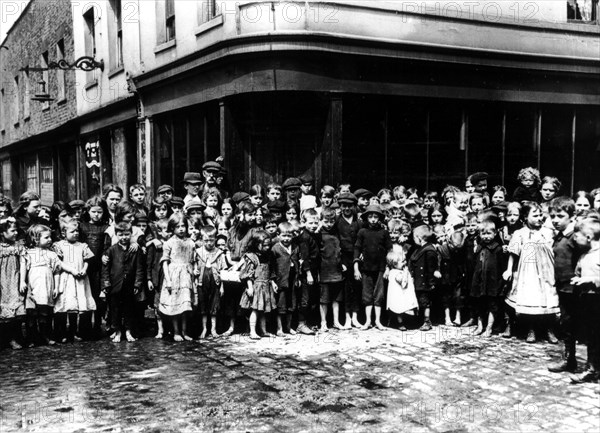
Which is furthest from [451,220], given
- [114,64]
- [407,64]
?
[114,64]

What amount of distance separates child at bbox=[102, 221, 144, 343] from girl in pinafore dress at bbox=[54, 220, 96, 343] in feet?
0.77

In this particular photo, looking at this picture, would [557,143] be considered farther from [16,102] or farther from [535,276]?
[16,102]

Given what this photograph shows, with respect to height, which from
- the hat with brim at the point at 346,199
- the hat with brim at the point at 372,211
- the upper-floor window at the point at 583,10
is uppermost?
the upper-floor window at the point at 583,10

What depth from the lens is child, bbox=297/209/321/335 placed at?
26.4 feet

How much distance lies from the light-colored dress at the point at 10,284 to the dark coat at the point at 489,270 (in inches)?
217

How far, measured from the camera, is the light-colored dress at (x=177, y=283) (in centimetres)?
767

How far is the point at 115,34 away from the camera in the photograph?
16.7m

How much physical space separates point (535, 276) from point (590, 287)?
1.60 meters

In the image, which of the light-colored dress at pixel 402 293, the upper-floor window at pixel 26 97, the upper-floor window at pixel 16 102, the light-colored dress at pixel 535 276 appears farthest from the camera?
the upper-floor window at pixel 16 102

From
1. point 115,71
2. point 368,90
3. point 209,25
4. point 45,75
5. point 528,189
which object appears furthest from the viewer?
point 45,75

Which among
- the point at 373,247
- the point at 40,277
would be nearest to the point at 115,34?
the point at 40,277

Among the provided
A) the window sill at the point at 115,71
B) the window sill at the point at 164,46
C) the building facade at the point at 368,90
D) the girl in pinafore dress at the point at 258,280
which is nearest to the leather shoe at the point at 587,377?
the girl in pinafore dress at the point at 258,280

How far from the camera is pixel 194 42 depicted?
12383 millimetres

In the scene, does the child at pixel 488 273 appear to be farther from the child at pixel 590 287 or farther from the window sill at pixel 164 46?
the window sill at pixel 164 46
